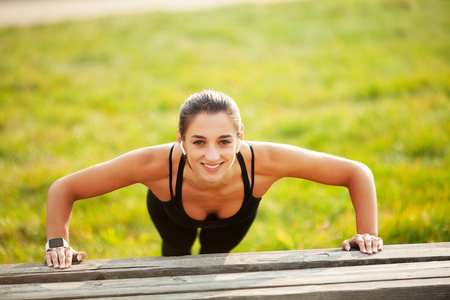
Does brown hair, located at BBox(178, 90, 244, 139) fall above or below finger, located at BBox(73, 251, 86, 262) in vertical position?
above

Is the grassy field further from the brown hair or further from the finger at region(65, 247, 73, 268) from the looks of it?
the brown hair

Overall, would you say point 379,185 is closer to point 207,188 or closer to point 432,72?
point 207,188

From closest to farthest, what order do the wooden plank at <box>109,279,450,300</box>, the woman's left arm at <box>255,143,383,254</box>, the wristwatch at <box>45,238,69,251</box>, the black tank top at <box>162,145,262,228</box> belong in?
the wooden plank at <box>109,279,450,300</box>
the wristwatch at <box>45,238,69,251</box>
the woman's left arm at <box>255,143,383,254</box>
the black tank top at <box>162,145,262,228</box>

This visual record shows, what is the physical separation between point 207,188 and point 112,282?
0.90 meters

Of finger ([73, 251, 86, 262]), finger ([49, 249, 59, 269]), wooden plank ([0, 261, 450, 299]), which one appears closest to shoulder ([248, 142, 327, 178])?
wooden plank ([0, 261, 450, 299])

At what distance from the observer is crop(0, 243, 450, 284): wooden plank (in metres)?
2.21

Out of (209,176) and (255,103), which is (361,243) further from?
(255,103)

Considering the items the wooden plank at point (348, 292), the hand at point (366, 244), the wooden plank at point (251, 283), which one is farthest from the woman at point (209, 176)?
the wooden plank at point (348, 292)

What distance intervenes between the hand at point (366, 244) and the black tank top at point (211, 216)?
686 mm

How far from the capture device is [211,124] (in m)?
2.38

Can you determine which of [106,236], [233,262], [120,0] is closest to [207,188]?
[233,262]

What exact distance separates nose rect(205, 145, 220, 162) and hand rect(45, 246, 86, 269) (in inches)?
36.9

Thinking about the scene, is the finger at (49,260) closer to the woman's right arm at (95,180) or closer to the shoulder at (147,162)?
the woman's right arm at (95,180)

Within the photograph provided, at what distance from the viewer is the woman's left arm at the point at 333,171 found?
257 cm
